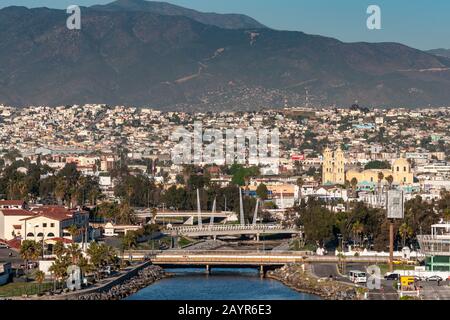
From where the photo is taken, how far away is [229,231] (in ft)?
171

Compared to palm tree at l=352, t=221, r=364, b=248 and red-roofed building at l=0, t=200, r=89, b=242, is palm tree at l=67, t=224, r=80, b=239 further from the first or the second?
palm tree at l=352, t=221, r=364, b=248

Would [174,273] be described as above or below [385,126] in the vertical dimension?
below

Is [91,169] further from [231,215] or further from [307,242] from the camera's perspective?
[307,242]

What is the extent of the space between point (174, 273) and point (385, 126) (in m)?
106

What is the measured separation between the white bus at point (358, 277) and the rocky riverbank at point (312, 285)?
437 mm

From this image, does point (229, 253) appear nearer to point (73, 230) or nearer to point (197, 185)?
point (73, 230)

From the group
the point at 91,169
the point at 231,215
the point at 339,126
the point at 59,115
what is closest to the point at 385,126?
the point at 339,126

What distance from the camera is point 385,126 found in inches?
5605

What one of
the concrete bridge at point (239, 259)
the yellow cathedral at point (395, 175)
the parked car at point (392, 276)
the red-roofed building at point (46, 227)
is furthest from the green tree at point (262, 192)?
the parked car at point (392, 276)

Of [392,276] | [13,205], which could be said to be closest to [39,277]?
[392,276]

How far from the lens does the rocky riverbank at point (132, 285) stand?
27.8m


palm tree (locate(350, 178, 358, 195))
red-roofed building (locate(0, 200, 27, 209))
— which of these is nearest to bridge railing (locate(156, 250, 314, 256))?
red-roofed building (locate(0, 200, 27, 209))

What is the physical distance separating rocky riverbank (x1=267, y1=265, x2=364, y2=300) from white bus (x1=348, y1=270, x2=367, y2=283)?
44 centimetres

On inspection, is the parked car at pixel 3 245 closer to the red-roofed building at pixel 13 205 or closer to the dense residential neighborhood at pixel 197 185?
the dense residential neighborhood at pixel 197 185
